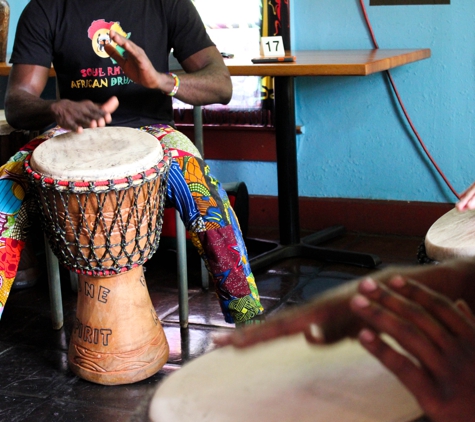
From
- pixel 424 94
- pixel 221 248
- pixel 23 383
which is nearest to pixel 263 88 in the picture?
pixel 424 94

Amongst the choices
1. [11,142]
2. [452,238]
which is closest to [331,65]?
[452,238]

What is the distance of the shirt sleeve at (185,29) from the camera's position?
2341 millimetres

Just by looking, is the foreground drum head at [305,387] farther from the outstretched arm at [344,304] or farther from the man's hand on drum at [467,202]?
the man's hand on drum at [467,202]

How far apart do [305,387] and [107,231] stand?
1407 mm

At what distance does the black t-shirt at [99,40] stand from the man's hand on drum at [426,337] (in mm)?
1862

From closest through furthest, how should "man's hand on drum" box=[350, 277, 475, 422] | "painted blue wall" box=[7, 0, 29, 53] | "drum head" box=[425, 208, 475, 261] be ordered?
1. "man's hand on drum" box=[350, 277, 475, 422]
2. "drum head" box=[425, 208, 475, 261]
3. "painted blue wall" box=[7, 0, 29, 53]

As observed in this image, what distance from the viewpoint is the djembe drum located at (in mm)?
1843

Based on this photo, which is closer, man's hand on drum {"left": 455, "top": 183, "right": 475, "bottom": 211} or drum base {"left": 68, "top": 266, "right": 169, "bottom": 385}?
man's hand on drum {"left": 455, "top": 183, "right": 475, "bottom": 211}

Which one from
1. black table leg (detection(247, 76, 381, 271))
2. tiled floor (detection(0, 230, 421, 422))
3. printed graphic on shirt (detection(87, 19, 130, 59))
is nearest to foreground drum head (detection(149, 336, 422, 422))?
tiled floor (detection(0, 230, 421, 422))

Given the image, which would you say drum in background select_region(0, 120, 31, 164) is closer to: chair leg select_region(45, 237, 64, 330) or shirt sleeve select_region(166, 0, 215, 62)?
chair leg select_region(45, 237, 64, 330)

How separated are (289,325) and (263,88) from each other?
9.60ft

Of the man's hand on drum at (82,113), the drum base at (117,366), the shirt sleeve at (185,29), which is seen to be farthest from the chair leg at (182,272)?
the shirt sleeve at (185,29)

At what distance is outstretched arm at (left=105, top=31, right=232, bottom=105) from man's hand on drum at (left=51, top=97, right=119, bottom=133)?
0.12 metres

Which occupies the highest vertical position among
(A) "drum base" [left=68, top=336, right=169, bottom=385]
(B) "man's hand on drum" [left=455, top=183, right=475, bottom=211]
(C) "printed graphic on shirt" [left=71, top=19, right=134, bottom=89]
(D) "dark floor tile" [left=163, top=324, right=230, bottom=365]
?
(C) "printed graphic on shirt" [left=71, top=19, right=134, bottom=89]
